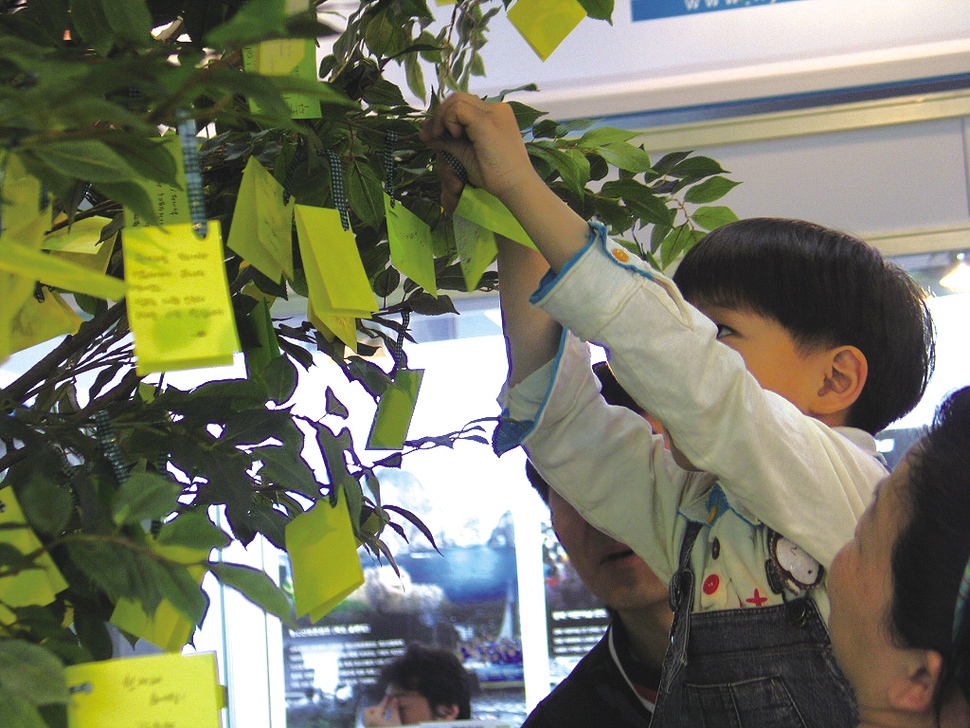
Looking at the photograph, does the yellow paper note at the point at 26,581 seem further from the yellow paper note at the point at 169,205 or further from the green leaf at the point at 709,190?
the green leaf at the point at 709,190

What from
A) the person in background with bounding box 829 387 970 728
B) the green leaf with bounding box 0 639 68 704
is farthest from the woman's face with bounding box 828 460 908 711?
the green leaf with bounding box 0 639 68 704

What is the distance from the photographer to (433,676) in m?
2.63

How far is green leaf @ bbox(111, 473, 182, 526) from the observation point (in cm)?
48

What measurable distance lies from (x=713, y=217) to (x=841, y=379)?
0.23 meters

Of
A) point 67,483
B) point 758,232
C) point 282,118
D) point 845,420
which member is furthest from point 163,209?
point 845,420

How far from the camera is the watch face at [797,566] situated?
84 cm

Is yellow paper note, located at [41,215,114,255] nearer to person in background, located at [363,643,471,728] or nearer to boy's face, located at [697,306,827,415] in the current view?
boy's face, located at [697,306,827,415]

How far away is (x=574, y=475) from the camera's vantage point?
972 mm

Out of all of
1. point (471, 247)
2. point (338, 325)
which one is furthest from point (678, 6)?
point (338, 325)

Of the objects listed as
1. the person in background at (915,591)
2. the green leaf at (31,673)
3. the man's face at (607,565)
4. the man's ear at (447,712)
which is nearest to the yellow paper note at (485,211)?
the person in background at (915,591)

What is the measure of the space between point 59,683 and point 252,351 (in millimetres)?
462

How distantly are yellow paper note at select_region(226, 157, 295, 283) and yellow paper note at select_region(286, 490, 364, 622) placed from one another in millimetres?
188

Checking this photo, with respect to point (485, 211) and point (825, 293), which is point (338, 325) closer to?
point (485, 211)

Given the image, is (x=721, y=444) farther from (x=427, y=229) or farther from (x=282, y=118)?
(x=282, y=118)
